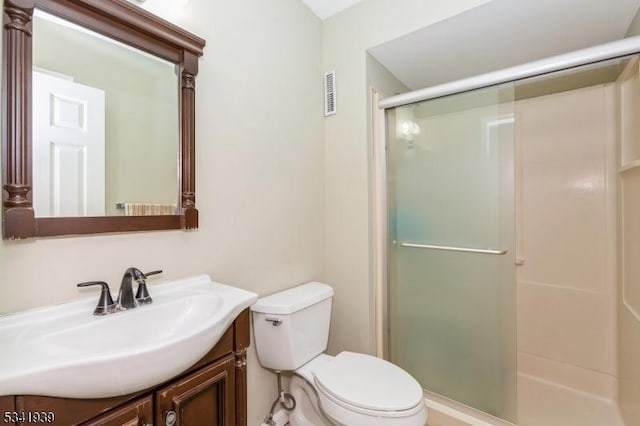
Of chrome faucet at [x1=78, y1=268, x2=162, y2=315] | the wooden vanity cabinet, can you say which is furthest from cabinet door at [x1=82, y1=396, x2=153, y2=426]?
chrome faucet at [x1=78, y1=268, x2=162, y2=315]

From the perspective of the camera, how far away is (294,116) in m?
1.69

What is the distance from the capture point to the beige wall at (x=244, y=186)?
0.89m

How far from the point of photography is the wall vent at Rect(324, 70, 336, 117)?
1850 millimetres

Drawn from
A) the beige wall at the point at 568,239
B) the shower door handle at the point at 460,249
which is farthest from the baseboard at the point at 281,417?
the beige wall at the point at 568,239

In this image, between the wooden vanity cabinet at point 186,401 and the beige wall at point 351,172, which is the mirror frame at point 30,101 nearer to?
the wooden vanity cabinet at point 186,401

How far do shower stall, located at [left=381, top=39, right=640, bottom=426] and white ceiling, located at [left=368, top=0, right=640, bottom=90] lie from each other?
0.72 ft

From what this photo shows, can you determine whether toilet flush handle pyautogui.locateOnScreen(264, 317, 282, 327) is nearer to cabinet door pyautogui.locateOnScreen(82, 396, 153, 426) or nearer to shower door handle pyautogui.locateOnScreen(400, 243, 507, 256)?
cabinet door pyautogui.locateOnScreen(82, 396, 153, 426)

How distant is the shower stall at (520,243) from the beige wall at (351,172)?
0.21 meters

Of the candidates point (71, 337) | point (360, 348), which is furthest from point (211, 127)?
point (360, 348)

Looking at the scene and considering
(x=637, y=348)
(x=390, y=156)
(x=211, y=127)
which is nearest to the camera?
(x=211, y=127)

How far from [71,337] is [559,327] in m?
2.64

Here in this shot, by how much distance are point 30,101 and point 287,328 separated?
1.19m

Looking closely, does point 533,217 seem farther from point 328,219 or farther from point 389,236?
point 328,219

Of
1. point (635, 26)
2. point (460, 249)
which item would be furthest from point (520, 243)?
point (635, 26)
